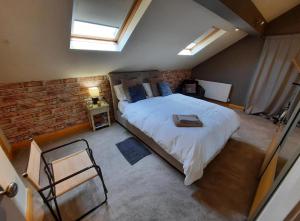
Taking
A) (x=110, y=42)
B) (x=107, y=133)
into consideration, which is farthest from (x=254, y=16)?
(x=107, y=133)

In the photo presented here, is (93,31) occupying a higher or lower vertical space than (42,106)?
higher

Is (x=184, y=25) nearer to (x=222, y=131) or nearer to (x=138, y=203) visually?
(x=222, y=131)

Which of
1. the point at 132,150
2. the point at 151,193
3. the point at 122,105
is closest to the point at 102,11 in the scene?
the point at 122,105

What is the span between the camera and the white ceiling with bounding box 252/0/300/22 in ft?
8.15

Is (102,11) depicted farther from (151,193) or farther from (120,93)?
(151,193)

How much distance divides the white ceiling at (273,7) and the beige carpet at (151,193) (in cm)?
274

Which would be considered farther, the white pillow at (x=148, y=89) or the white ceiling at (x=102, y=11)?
the white pillow at (x=148, y=89)

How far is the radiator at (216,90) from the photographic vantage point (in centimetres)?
439

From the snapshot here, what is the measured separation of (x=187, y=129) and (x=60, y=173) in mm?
1588

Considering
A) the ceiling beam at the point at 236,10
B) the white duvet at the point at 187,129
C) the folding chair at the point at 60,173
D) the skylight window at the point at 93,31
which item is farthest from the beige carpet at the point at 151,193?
the ceiling beam at the point at 236,10

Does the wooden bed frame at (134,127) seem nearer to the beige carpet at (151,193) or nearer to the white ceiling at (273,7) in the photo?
the beige carpet at (151,193)

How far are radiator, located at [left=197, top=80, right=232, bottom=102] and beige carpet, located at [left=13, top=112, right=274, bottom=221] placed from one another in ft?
8.19

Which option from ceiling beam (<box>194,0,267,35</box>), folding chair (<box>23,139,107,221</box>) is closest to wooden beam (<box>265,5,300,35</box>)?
ceiling beam (<box>194,0,267,35</box>)

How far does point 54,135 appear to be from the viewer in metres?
2.68
